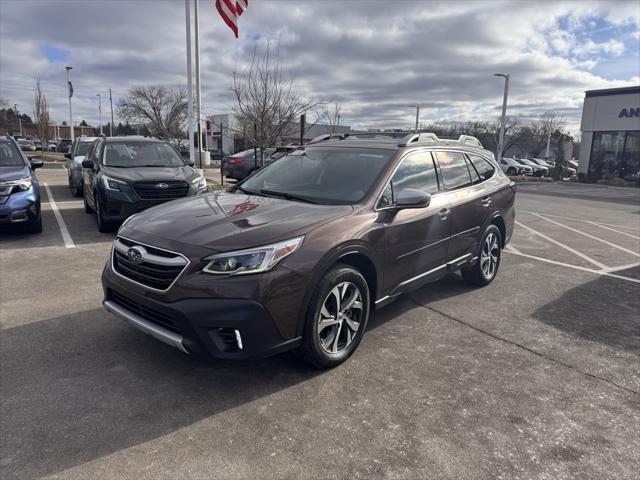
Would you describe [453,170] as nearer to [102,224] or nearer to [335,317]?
[335,317]

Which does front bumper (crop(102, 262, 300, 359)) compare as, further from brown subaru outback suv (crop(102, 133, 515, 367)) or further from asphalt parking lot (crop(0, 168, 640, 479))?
asphalt parking lot (crop(0, 168, 640, 479))

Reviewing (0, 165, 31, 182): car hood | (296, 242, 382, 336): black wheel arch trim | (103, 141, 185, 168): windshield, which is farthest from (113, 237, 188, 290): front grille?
(103, 141, 185, 168): windshield

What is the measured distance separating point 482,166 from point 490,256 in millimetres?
1100

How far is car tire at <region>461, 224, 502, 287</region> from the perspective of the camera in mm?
5516

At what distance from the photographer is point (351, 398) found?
3.16m

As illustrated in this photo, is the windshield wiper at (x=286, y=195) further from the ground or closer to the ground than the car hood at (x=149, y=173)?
further from the ground

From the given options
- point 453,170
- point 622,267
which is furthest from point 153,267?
point 622,267

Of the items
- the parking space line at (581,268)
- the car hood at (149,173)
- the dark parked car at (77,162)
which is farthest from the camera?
the dark parked car at (77,162)

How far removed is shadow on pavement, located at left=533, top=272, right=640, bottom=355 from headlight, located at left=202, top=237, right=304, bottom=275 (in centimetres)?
309

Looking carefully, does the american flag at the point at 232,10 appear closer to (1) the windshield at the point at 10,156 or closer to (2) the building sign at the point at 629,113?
(1) the windshield at the point at 10,156

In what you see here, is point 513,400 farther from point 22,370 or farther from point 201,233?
point 22,370

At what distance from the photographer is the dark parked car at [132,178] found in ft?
25.2

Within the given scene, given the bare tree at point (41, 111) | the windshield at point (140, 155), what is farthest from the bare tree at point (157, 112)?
the windshield at point (140, 155)

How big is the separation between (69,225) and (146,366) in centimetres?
629
